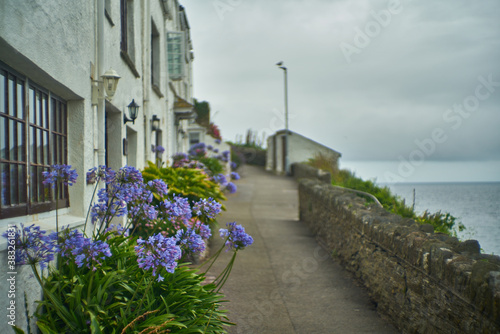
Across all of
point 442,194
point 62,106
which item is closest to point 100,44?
point 62,106

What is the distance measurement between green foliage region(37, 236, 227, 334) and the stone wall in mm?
1916

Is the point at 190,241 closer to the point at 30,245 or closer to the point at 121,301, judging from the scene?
the point at 121,301

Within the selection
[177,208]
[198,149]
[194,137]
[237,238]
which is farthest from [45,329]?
[194,137]

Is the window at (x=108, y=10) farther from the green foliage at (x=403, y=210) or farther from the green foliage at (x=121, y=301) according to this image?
the green foliage at (x=403, y=210)

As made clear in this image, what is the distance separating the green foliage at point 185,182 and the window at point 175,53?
596 centimetres

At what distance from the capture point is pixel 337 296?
19.7ft

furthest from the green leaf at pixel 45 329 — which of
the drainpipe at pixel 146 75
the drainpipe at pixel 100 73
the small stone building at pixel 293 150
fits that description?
the small stone building at pixel 293 150

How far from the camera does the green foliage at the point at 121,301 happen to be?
331cm

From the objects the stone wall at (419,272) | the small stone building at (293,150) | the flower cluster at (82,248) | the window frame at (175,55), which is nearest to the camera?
the flower cluster at (82,248)

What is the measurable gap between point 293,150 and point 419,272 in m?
27.2

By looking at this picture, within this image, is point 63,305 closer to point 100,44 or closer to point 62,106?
point 62,106

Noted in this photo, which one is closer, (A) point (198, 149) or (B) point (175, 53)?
(B) point (175, 53)

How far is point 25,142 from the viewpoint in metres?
3.83

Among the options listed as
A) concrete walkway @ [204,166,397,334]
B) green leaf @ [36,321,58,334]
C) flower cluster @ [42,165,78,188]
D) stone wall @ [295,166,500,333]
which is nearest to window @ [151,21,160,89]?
concrete walkway @ [204,166,397,334]
